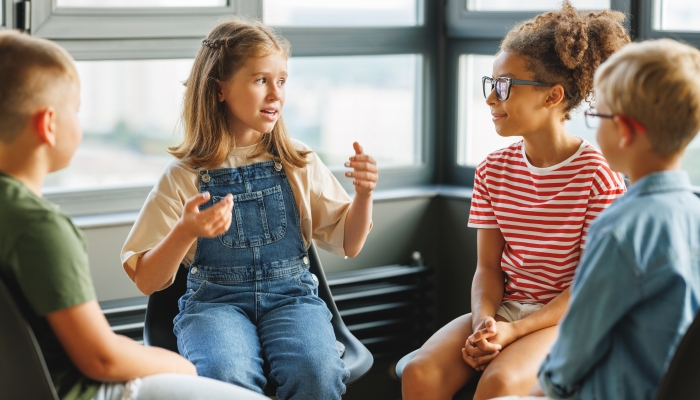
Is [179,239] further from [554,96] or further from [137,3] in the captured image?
[137,3]

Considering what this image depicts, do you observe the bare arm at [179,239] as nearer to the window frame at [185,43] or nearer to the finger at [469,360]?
the finger at [469,360]

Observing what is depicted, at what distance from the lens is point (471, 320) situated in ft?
6.45

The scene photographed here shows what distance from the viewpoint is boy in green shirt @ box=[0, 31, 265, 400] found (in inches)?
51.2

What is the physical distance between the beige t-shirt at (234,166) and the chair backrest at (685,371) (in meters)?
0.99

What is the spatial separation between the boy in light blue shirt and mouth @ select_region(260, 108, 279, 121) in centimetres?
87

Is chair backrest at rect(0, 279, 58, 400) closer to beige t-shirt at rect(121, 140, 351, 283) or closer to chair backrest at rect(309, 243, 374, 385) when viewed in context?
beige t-shirt at rect(121, 140, 351, 283)

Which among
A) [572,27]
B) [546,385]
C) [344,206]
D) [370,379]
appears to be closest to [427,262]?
[370,379]

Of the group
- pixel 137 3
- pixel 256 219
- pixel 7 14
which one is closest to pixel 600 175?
pixel 256 219

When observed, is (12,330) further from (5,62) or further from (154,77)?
(154,77)

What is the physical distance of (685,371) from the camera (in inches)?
47.3

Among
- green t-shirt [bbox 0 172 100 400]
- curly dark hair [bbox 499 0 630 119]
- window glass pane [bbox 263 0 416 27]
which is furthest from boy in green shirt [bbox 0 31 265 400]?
window glass pane [bbox 263 0 416 27]

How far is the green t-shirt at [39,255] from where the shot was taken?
129cm

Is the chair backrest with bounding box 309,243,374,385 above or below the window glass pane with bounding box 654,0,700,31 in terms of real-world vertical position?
below

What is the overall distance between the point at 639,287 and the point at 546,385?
0.75 ft
